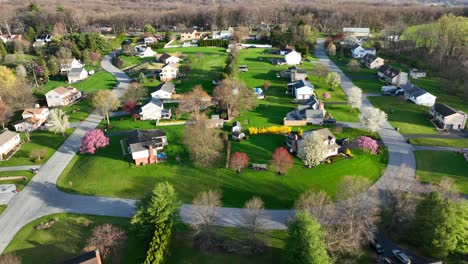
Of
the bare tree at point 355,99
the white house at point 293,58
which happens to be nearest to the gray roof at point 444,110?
the bare tree at point 355,99

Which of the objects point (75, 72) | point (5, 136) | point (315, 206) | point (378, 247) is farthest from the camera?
point (75, 72)

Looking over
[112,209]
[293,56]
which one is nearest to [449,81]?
[293,56]

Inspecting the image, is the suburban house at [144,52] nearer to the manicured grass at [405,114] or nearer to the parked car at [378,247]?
the manicured grass at [405,114]

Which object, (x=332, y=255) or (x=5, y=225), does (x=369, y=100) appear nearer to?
(x=332, y=255)

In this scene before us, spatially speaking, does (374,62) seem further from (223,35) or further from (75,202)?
(75,202)

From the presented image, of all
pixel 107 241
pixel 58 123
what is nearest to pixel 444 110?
pixel 107 241

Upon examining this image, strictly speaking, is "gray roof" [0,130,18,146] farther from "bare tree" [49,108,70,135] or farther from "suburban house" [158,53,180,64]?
"suburban house" [158,53,180,64]
